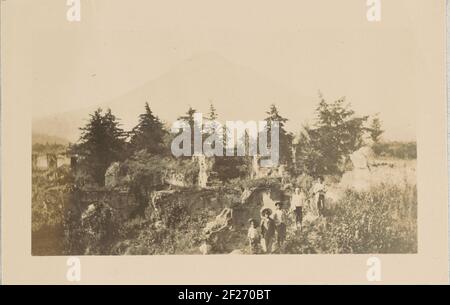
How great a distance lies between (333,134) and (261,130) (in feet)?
0.81

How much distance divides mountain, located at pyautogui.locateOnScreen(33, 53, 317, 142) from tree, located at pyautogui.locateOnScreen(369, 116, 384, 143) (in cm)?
21

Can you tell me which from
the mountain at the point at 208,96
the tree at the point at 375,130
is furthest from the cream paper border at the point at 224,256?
the mountain at the point at 208,96

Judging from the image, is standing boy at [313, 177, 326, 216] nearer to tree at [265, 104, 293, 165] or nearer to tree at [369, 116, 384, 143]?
tree at [265, 104, 293, 165]

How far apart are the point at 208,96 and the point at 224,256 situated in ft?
1.78

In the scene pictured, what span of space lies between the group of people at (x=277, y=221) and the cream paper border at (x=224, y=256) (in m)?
0.05

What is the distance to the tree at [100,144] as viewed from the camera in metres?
1.82

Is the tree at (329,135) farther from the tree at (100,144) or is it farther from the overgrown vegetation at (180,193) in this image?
the tree at (100,144)

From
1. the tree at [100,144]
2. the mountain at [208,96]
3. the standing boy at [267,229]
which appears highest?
the mountain at [208,96]

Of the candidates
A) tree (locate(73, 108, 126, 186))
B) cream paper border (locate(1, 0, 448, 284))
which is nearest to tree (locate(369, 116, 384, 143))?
cream paper border (locate(1, 0, 448, 284))

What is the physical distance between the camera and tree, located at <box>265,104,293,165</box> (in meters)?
1.83

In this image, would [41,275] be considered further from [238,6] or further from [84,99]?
[238,6]

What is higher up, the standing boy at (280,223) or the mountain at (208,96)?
the mountain at (208,96)

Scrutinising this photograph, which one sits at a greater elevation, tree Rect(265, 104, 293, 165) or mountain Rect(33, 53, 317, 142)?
mountain Rect(33, 53, 317, 142)
